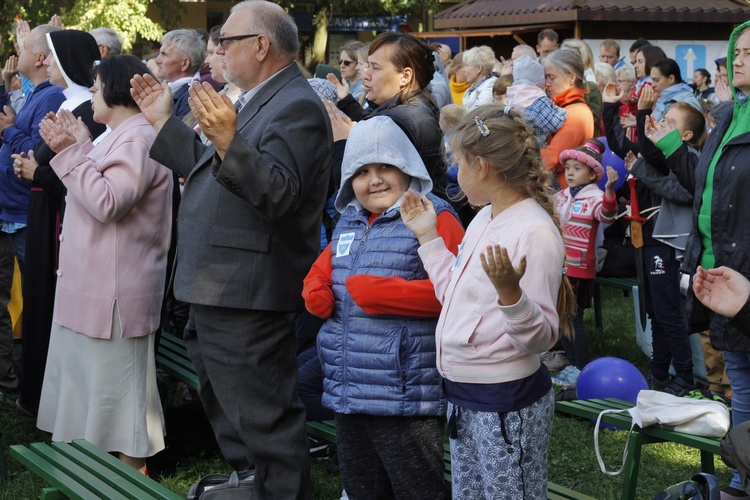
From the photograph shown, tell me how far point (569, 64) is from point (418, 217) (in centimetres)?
422

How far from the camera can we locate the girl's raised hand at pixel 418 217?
11.3ft

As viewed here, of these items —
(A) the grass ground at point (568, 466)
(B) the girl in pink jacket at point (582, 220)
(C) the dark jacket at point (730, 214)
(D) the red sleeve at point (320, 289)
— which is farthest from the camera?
(B) the girl in pink jacket at point (582, 220)

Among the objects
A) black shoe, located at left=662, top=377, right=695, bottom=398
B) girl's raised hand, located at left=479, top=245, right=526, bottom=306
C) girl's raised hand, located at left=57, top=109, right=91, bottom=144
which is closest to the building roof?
black shoe, located at left=662, top=377, right=695, bottom=398

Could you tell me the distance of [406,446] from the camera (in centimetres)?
356

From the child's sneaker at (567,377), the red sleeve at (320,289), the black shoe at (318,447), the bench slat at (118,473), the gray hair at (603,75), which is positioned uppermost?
the gray hair at (603,75)

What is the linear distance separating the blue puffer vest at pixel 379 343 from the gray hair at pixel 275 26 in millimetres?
735

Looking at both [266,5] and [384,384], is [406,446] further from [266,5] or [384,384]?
[266,5]

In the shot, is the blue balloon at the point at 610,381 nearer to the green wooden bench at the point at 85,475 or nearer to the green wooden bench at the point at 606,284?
the green wooden bench at the point at 606,284

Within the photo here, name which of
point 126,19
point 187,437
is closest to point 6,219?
point 187,437

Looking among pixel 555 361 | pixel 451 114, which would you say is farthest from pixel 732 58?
pixel 555 361

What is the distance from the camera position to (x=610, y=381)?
5.83 m

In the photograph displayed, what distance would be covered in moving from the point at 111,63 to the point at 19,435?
7.60 ft

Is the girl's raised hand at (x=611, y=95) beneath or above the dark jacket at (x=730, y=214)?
above

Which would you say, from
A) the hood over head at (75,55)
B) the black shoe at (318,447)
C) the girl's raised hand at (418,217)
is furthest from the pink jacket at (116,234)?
the girl's raised hand at (418,217)
